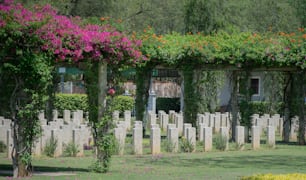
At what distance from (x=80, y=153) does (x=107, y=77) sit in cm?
483

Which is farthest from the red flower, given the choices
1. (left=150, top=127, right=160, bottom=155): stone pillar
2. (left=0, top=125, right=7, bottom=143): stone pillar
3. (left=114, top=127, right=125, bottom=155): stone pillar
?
(left=0, top=125, right=7, bottom=143): stone pillar

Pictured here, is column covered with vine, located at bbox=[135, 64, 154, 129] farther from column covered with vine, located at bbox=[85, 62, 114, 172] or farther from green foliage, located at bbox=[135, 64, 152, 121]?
column covered with vine, located at bbox=[85, 62, 114, 172]

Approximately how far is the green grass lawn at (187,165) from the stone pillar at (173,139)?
16.1 inches

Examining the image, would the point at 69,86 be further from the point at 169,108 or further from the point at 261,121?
the point at 261,121

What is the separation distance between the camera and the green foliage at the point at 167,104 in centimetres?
4934

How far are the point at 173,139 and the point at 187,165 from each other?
3.83 meters

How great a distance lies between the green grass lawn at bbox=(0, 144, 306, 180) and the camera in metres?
15.1

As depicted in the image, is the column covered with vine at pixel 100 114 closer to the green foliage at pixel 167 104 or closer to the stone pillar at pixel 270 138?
the stone pillar at pixel 270 138

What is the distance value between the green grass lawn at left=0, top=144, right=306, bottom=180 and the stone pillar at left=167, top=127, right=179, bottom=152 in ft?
1.34

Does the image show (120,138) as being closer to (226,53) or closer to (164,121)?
(226,53)

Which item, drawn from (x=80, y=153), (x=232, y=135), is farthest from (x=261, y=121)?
(x=80, y=153)

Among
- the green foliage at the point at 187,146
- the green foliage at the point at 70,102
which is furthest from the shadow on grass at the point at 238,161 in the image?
the green foliage at the point at 70,102

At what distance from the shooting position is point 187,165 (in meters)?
18.3

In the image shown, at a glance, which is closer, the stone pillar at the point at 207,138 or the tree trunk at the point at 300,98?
the stone pillar at the point at 207,138
